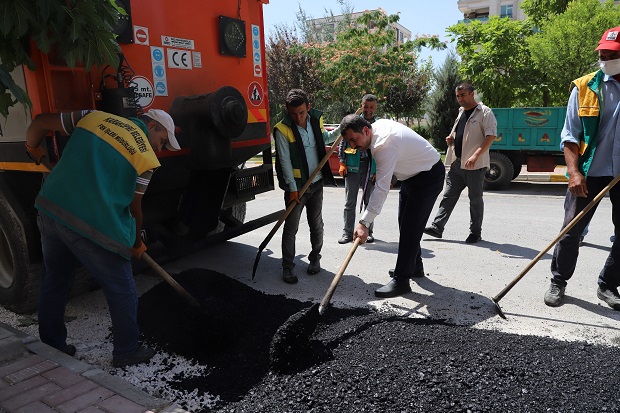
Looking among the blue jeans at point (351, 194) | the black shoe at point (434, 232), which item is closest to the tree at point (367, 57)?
the blue jeans at point (351, 194)

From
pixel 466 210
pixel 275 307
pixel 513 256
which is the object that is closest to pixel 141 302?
pixel 275 307

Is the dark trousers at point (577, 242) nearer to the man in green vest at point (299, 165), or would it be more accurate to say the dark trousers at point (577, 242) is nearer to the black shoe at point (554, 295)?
the black shoe at point (554, 295)

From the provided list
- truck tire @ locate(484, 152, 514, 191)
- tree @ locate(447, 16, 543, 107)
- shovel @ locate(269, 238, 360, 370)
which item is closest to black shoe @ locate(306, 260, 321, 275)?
shovel @ locate(269, 238, 360, 370)

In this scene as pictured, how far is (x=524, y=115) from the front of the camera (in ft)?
31.2

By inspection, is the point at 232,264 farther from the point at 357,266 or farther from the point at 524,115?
the point at 524,115

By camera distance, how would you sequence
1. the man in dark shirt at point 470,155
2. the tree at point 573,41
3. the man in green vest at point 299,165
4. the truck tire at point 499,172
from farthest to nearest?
the tree at point 573,41, the truck tire at point 499,172, the man in dark shirt at point 470,155, the man in green vest at point 299,165

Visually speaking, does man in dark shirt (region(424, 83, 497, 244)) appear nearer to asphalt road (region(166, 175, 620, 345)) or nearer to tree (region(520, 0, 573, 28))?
asphalt road (region(166, 175, 620, 345))

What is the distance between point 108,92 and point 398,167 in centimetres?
225

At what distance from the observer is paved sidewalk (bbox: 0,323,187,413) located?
2436 mm

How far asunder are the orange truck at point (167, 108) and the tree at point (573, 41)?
9.24 meters

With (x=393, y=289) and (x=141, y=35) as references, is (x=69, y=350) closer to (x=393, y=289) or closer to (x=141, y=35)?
(x=141, y=35)

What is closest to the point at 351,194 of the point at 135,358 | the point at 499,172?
the point at 135,358

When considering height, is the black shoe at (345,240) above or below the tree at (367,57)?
below

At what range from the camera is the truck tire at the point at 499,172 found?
9531mm
